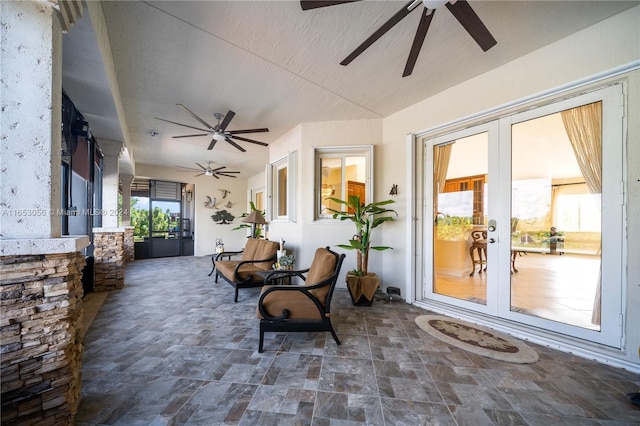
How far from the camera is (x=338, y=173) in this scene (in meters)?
4.11

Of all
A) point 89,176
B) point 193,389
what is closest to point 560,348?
point 193,389

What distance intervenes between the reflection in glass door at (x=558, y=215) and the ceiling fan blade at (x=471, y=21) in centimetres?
131

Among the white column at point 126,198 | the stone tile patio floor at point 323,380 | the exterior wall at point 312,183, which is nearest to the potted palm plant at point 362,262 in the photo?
the exterior wall at point 312,183

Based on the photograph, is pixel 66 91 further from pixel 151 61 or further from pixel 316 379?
pixel 316 379

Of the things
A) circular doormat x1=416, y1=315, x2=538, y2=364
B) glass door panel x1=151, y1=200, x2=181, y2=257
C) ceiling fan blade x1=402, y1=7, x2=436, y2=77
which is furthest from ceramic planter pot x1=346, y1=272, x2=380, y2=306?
glass door panel x1=151, y1=200, x2=181, y2=257

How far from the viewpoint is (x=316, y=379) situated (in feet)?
5.55

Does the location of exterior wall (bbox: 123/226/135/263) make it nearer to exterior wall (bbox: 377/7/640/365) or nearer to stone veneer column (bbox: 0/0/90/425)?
stone veneer column (bbox: 0/0/90/425)

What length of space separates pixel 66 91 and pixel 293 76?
2473 mm

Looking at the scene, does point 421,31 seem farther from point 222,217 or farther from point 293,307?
point 222,217

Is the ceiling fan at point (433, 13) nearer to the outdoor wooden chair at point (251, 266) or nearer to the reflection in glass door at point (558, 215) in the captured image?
the reflection in glass door at point (558, 215)

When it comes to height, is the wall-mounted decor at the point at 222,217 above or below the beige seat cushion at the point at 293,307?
above

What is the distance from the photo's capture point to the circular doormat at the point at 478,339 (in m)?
2.02

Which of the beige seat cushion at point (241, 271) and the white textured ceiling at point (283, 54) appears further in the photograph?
the beige seat cushion at point (241, 271)

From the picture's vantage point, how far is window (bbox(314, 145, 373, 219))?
3955 mm
